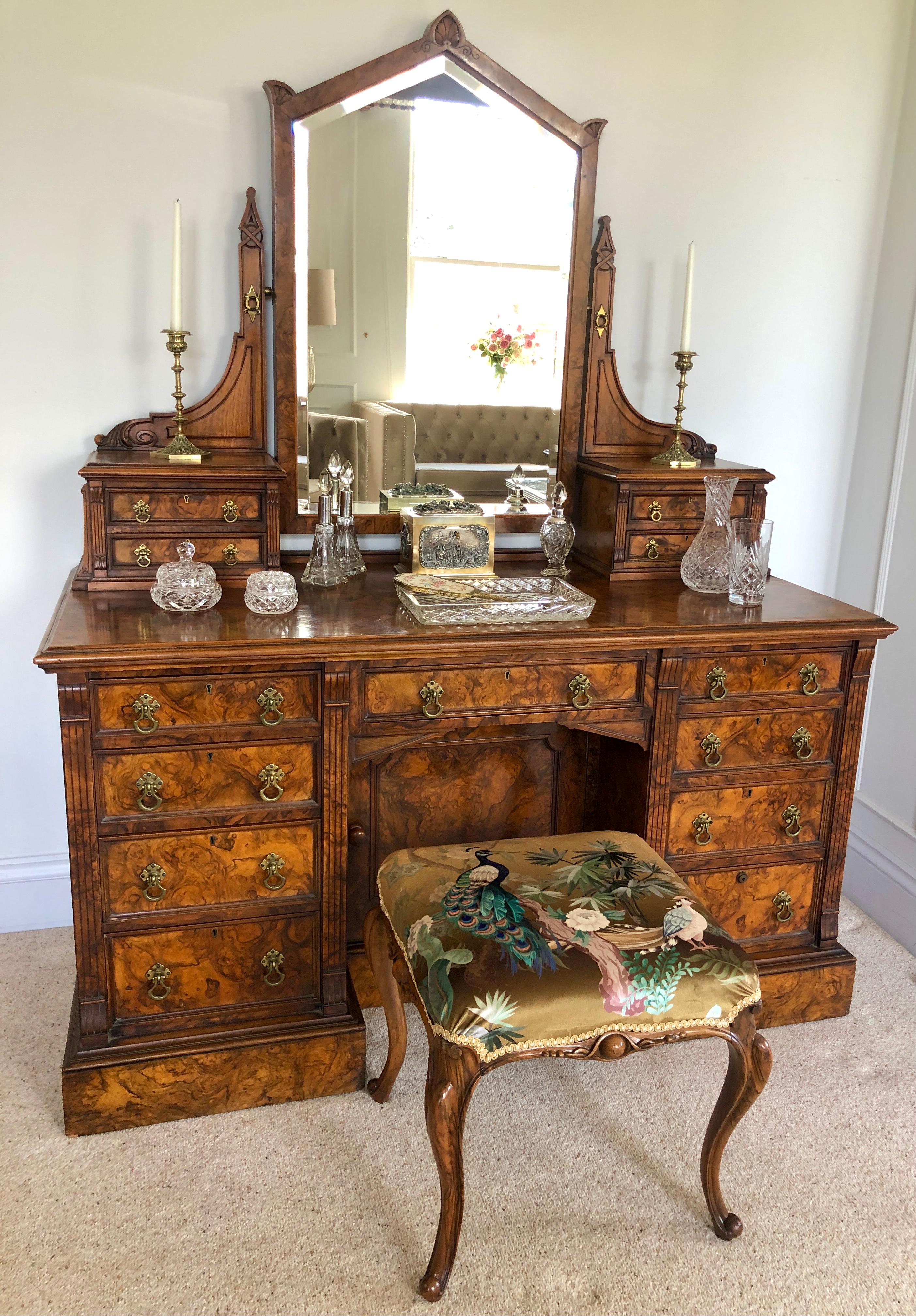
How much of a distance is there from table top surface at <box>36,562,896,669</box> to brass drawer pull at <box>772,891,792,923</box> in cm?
58

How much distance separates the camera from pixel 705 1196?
1744mm

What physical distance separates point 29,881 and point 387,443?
137 cm

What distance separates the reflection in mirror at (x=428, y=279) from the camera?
Answer: 2146mm

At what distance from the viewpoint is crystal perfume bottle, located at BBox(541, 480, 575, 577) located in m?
2.27

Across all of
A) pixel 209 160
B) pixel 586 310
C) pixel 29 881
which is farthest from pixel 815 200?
pixel 29 881

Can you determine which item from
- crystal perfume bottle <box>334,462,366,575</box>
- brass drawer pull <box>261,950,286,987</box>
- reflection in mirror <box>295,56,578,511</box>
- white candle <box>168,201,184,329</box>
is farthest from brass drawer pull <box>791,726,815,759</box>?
white candle <box>168,201,184,329</box>

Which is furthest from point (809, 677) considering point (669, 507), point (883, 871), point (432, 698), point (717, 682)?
point (883, 871)

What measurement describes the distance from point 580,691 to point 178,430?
3.26 feet

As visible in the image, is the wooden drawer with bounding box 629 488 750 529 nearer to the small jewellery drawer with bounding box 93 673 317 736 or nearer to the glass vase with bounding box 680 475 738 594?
the glass vase with bounding box 680 475 738 594

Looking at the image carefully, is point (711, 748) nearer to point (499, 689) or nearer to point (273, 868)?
point (499, 689)

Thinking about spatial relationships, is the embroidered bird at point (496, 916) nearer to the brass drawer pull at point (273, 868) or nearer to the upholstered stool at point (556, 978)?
the upholstered stool at point (556, 978)

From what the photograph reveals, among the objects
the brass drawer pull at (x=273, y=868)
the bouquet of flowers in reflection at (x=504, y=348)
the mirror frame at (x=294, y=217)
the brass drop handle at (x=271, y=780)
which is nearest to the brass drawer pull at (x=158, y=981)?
the brass drawer pull at (x=273, y=868)

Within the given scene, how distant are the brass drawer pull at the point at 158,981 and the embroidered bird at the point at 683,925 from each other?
92 cm

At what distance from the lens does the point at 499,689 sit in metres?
1.92
